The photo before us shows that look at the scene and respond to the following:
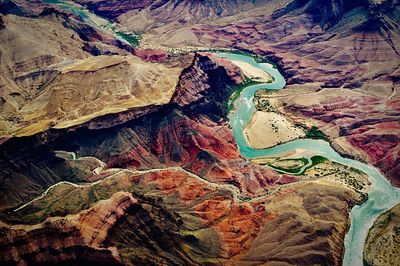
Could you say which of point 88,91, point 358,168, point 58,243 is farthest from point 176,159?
point 58,243

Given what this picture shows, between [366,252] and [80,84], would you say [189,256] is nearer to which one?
[366,252]

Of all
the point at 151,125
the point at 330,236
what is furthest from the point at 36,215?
the point at 330,236

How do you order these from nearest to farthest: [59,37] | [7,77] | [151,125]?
1. [151,125]
2. [7,77]
3. [59,37]

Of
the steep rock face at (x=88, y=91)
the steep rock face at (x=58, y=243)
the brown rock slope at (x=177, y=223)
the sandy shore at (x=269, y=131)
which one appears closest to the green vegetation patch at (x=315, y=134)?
the sandy shore at (x=269, y=131)

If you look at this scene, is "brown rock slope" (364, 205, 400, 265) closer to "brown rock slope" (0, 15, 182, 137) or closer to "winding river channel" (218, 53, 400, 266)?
"winding river channel" (218, 53, 400, 266)

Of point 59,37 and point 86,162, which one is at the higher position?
point 59,37

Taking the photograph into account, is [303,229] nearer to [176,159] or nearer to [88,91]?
[176,159]

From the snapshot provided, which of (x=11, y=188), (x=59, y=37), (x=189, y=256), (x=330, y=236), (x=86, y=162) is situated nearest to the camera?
(x=189, y=256)
